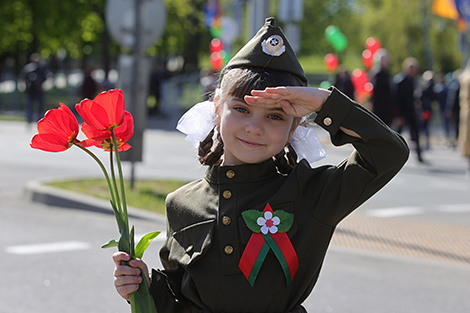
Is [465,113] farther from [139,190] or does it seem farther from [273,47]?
[273,47]

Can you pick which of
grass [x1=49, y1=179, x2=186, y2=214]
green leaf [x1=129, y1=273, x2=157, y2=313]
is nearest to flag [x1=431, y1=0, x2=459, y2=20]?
grass [x1=49, y1=179, x2=186, y2=214]

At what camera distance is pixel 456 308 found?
571cm

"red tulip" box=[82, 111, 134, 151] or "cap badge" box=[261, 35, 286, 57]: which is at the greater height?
"cap badge" box=[261, 35, 286, 57]

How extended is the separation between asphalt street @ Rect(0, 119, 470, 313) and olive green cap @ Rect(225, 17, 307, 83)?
2.55 ft

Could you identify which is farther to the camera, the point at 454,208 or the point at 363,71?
the point at 363,71

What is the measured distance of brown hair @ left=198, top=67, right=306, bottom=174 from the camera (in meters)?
2.49

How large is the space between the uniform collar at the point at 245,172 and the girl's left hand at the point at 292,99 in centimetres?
23

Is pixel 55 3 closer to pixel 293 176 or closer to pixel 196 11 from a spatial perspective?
pixel 196 11

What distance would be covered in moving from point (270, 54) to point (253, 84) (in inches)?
4.8

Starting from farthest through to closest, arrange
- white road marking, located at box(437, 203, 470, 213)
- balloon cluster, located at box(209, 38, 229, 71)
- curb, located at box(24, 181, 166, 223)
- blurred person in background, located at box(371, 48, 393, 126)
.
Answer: balloon cluster, located at box(209, 38, 229, 71), blurred person in background, located at box(371, 48, 393, 126), white road marking, located at box(437, 203, 470, 213), curb, located at box(24, 181, 166, 223)

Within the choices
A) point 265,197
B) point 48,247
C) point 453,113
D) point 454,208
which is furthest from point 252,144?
point 453,113

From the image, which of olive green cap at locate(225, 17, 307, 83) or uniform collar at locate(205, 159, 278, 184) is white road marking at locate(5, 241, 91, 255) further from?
olive green cap at locate(225, 17, 307, 83)

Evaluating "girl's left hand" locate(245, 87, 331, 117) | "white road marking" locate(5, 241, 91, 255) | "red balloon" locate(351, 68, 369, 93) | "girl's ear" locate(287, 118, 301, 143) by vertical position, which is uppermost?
"girl's left hand" locate(245, 87, 331, 117)

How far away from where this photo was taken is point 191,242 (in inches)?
99.7
